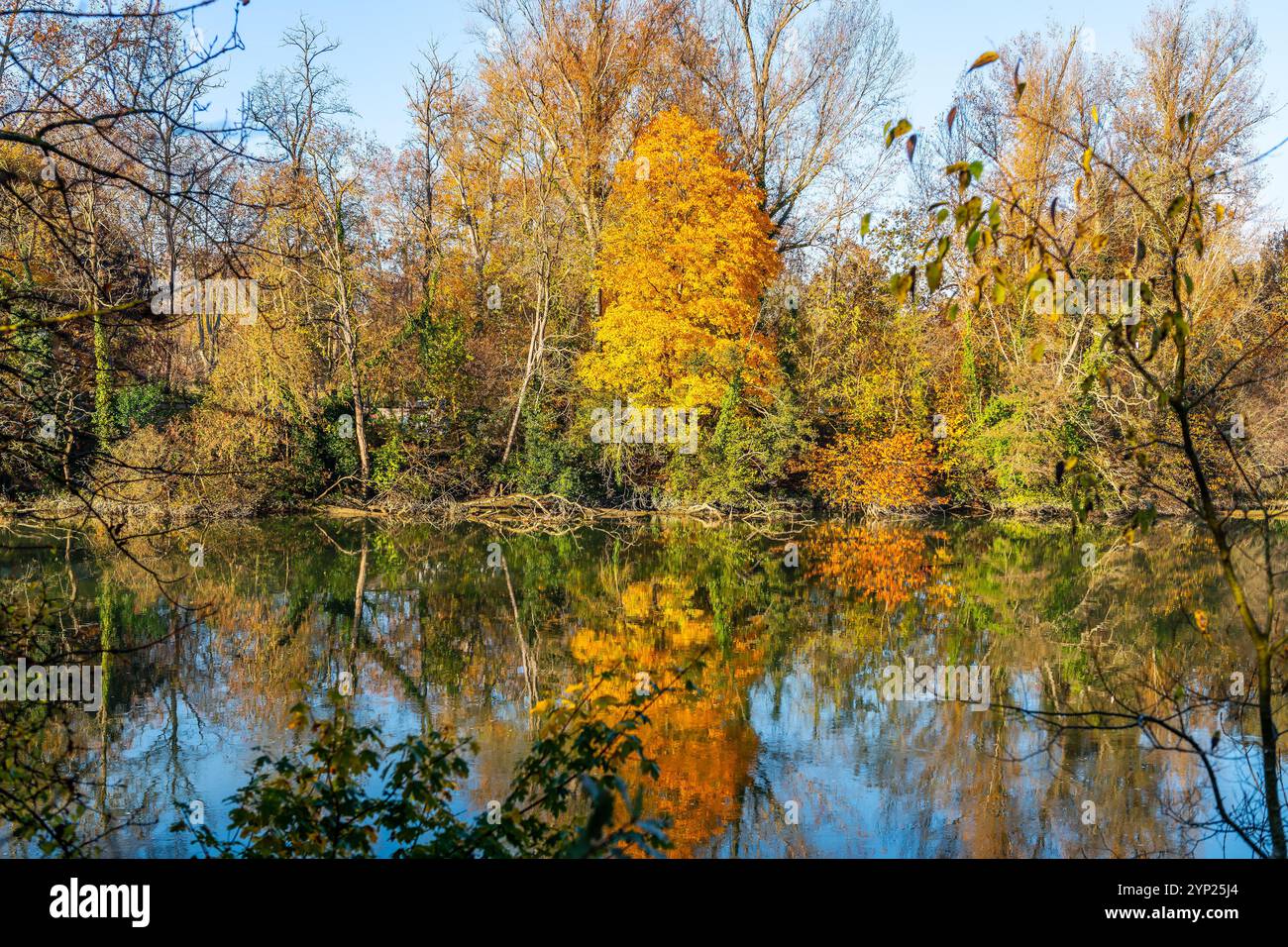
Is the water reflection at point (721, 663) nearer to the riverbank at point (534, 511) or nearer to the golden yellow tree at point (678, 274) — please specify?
the riverbank at point (534, 511)

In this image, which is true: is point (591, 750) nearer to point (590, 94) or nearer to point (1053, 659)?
point (1053, 659)

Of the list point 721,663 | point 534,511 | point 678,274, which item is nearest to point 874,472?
point 678,274

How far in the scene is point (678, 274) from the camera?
78.0 feet

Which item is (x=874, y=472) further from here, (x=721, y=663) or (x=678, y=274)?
(x=721, y=663)

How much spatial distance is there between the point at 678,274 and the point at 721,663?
48.3ft

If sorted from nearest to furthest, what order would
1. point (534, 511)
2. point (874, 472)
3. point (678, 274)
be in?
point (534, 511) < point (678, 274) < point (874, 472)

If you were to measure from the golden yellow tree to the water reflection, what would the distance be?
567cm

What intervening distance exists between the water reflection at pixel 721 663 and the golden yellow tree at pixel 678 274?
18.6 feet

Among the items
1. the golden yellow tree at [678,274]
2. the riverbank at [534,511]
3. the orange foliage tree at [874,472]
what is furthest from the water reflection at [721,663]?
the orange foliage tree at [874,472]

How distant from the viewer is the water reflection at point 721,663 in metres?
6.61

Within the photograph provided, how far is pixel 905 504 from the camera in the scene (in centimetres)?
2522

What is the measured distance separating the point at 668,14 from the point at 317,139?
11451 mm
